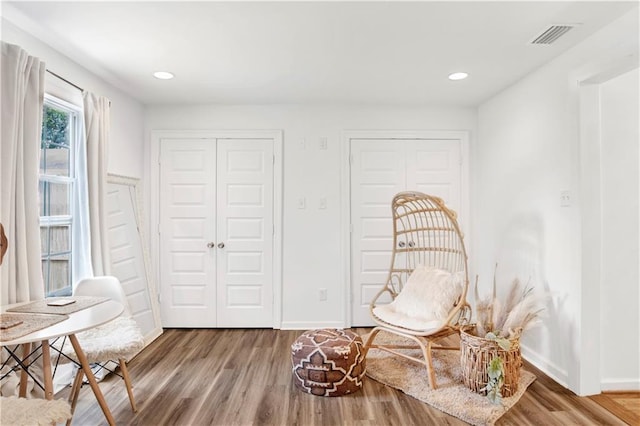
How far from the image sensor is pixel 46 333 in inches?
64.4

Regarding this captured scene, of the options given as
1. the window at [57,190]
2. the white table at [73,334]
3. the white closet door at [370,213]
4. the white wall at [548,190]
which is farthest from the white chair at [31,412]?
the white wall at [548,190]

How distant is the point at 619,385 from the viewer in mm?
2512

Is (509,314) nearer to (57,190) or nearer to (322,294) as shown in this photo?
(322,294)

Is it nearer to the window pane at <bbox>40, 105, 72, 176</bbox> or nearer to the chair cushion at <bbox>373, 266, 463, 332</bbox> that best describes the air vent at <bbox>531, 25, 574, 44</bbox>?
the chair cushion at <bbox>373, 266, 463, 332</bbox>

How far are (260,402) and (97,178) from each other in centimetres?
209

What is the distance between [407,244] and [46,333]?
3047 millimetres

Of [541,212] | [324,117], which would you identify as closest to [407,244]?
[541,212]

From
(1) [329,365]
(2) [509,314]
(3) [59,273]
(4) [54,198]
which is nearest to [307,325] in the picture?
(1) [329,365]

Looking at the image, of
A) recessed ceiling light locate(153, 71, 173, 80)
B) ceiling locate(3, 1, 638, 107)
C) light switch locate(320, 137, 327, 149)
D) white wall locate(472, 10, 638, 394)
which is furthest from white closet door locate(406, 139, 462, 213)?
recessed ceiling light locate(153, 71, 173, 80)

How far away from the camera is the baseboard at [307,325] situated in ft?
12.6

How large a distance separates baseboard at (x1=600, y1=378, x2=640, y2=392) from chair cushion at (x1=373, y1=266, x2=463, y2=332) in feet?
3.65

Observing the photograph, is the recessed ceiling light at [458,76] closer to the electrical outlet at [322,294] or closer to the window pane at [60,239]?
the electrical outlet at [322,294]

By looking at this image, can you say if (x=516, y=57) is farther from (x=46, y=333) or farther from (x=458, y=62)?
(x=46, y=333)

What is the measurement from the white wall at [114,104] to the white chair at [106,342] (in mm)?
1160
